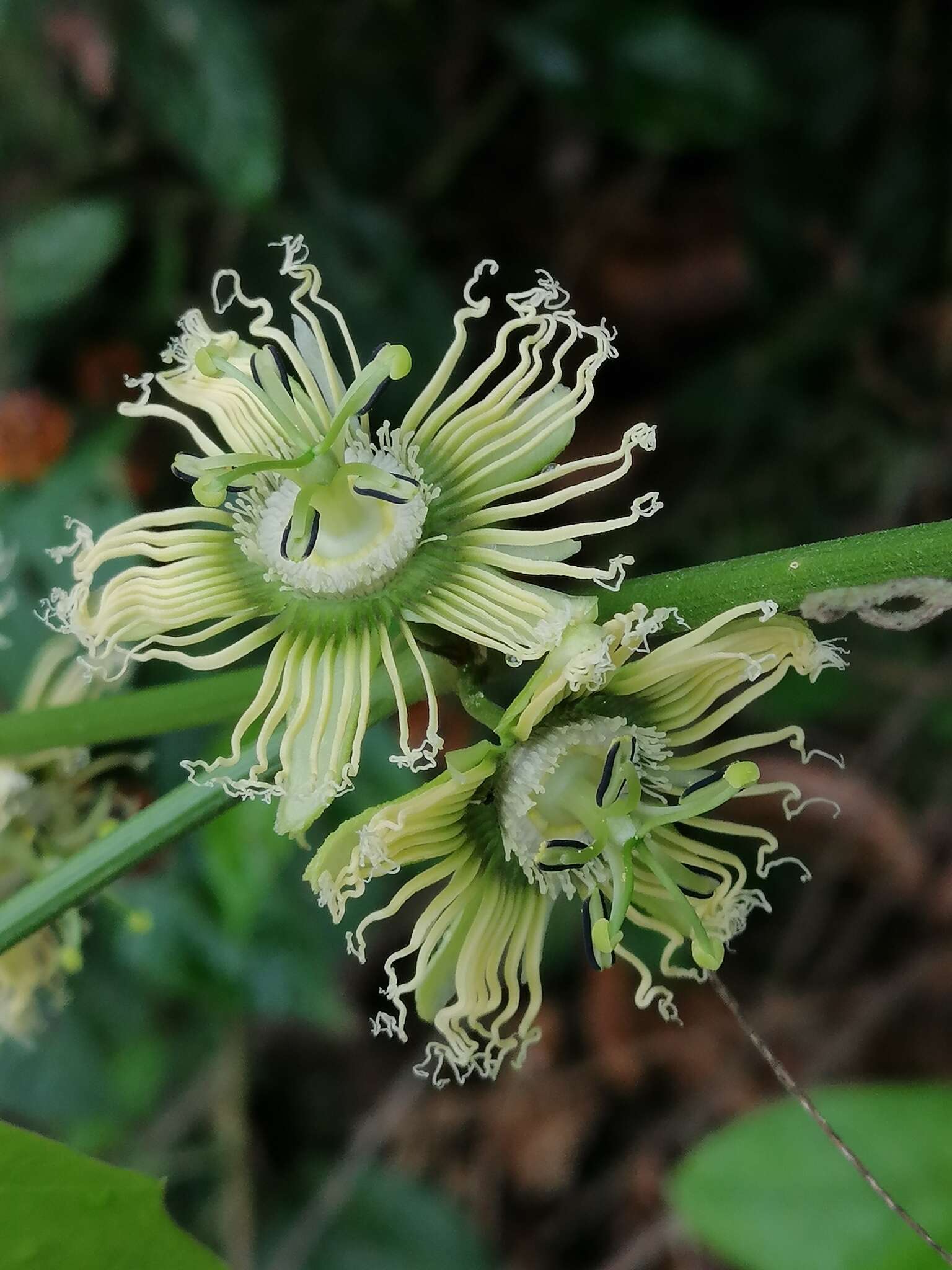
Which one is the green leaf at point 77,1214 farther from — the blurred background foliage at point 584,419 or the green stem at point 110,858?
the blurred background foliage at point 584,419

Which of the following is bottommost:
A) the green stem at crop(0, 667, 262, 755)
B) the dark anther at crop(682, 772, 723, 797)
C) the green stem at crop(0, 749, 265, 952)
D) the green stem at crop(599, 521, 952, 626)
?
the dark anther at crop(682, 772, 723, 797)

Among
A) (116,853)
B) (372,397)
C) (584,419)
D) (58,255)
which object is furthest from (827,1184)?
(58,255)

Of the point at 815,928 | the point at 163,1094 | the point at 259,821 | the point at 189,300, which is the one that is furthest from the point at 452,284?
the point at 163,1094

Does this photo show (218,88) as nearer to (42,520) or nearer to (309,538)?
(42,520)

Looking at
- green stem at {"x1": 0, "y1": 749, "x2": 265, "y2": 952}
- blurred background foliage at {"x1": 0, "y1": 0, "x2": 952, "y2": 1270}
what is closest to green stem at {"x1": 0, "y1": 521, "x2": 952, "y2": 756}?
green stem at {"x1": 0, "y1": 749, "x2": 265, "y2": 952}

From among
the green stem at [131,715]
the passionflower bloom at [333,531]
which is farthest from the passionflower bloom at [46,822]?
the passionflower bloom at [333,531]

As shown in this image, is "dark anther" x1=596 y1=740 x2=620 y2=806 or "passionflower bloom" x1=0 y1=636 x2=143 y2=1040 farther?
"passionflower bloom" x1=0 y1=636 x2=143 y2=1040

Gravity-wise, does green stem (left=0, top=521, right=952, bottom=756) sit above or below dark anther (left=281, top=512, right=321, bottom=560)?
below

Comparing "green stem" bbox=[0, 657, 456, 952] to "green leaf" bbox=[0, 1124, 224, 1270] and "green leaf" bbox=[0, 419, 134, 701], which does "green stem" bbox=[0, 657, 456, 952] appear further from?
"green leaf" bbox=[0, 419, 134, 701]
